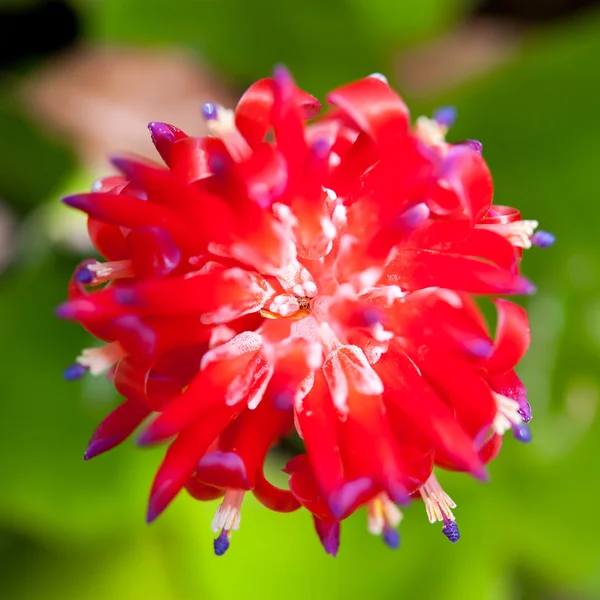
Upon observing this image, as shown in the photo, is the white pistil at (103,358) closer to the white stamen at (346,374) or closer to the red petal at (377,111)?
the white stamen at (346,374)

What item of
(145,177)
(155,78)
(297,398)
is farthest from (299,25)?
(297,398)

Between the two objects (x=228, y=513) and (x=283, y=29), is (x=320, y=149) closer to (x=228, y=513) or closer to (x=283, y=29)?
(x=228, y=513)

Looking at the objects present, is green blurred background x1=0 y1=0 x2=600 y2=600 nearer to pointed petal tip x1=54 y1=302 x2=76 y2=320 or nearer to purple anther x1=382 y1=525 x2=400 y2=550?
purple anther x1=382 y1=525 x2=400 y2=550

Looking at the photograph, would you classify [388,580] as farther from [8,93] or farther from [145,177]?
[8,93]

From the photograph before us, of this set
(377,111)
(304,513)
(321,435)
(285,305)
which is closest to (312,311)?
(285,305)

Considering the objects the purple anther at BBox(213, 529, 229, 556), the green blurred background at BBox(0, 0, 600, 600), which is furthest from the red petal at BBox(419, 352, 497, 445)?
the green blurred background at BBox(0, 0, 600, 600)

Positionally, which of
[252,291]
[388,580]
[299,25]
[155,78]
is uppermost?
[252,291]
